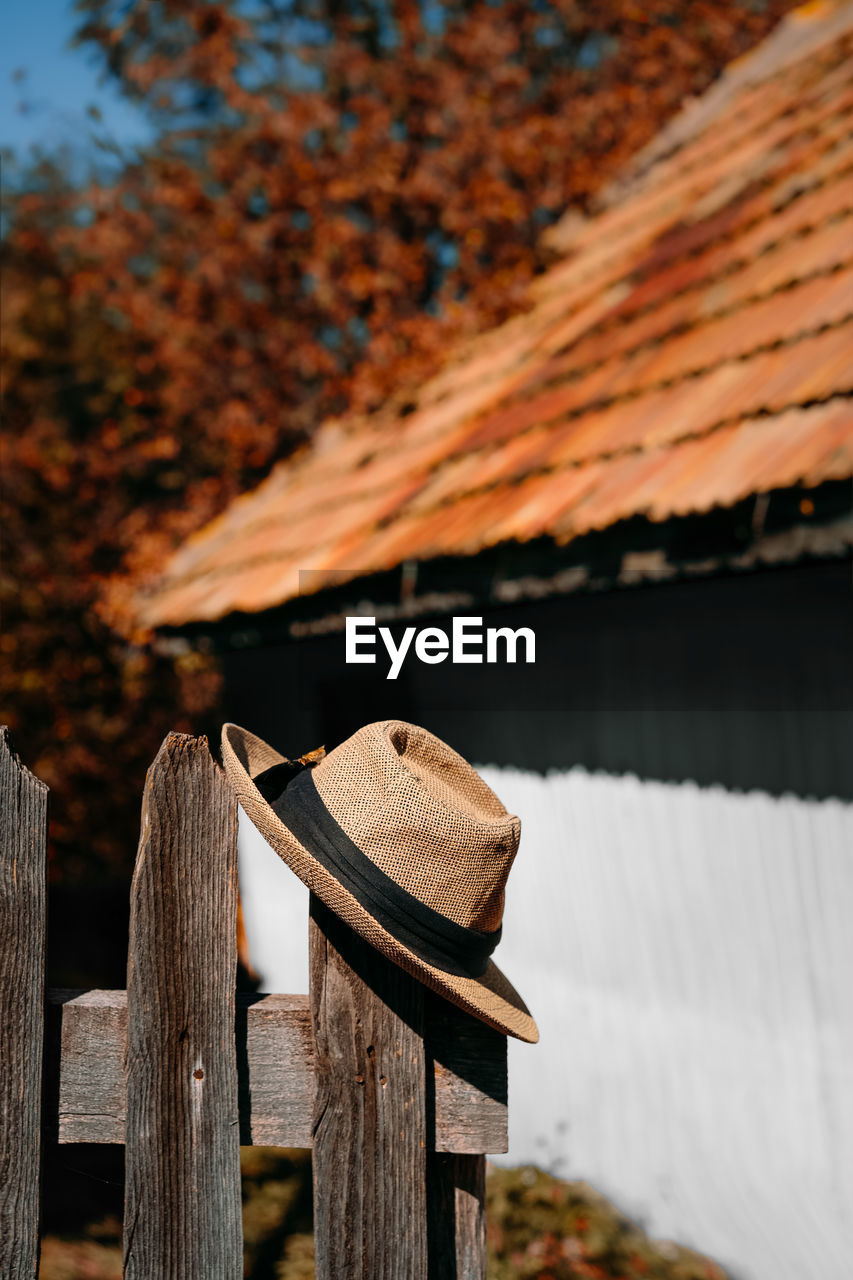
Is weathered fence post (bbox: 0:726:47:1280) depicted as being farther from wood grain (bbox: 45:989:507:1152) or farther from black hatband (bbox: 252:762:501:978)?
black hatband (bbox: 252:762:501:978)

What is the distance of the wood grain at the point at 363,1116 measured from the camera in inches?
63.7

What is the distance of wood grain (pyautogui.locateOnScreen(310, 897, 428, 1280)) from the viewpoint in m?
1.62

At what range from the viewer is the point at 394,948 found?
1.51 metres

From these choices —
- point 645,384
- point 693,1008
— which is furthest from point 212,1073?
point 645,384

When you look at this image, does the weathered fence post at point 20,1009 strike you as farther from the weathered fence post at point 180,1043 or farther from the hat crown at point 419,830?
the hat crown at point 419,830

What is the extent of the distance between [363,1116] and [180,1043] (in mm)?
289

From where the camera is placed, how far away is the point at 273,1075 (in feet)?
5.40

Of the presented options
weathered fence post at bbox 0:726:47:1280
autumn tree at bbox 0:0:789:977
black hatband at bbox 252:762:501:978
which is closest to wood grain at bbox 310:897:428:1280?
black hatband at bbox 252:762:501:978

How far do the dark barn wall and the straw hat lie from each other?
1388 mm

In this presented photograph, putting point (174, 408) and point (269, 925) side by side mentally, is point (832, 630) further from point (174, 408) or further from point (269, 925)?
point (174, 408)

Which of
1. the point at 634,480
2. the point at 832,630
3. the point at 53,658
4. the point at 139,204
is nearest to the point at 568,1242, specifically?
the point at 832,630

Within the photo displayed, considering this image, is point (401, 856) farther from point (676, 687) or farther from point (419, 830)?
point (676, 687)

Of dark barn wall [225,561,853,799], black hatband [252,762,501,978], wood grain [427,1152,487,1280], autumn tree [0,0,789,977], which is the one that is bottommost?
wood grain [427,1152,487,1280]

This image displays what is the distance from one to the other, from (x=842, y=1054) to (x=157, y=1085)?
6.97 ft
